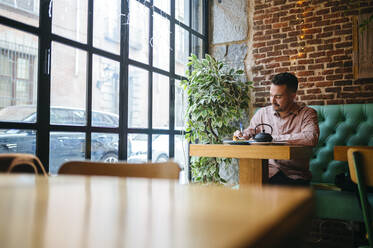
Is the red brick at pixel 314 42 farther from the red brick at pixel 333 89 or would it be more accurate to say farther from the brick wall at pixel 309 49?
the red brick at pixel 333 89

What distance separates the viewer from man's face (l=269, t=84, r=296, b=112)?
3012mm

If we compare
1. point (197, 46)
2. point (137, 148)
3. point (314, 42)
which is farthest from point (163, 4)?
point (314, 42)

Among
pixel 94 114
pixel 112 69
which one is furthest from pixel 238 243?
pixel 112 69

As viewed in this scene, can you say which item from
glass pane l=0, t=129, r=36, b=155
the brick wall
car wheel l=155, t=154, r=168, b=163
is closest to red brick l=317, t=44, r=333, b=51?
the brick wall

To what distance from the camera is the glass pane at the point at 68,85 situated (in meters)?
2.41

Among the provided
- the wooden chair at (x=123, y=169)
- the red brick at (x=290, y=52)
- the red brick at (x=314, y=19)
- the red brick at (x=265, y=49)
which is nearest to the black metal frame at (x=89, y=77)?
the wooden chair at (x=123, y=169)

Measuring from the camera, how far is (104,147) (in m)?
2.89

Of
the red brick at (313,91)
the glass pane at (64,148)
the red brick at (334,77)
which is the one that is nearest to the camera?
the glass pane at (64,148)

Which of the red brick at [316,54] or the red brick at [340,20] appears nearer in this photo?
the red brick at [340,20]

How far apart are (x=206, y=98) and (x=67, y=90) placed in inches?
68.3

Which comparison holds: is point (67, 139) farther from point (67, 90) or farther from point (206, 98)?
point (206, 98)

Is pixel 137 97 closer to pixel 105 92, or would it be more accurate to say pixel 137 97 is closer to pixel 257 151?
pixel 105 92

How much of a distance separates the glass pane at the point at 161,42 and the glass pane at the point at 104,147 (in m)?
1.16

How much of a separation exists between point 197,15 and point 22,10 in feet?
9.64
